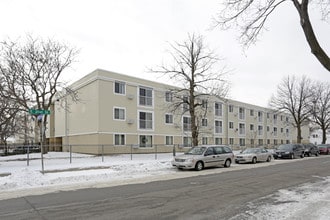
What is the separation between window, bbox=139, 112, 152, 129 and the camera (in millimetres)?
35719

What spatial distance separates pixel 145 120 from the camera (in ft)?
119

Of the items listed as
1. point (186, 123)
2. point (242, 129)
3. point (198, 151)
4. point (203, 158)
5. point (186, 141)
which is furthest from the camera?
point (242, 129)

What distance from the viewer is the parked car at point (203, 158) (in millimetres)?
19250

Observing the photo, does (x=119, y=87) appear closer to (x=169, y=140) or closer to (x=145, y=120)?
(x=145, y=120)

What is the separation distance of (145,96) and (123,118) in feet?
13.9

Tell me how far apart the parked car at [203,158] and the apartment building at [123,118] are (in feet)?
23.4

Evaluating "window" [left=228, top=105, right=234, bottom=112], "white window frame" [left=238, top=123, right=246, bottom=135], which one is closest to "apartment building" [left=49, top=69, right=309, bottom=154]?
"window" [left=228, top=105, right=234, bottom=112]

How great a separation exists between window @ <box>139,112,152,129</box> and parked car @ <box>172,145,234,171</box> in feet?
49.6

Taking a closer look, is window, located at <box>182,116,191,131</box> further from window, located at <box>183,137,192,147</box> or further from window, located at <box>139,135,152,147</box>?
window, located at <box>139,135,152,147</box>

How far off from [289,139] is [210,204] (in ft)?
223

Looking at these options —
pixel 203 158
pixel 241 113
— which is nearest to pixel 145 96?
pixel 203 158

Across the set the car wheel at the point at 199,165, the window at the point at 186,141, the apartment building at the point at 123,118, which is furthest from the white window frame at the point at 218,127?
the car wheel at the point at 199,165

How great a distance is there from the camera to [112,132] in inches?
1271

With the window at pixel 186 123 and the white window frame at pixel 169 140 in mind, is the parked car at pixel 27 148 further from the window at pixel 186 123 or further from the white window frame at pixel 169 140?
the window at pixel 186 123
